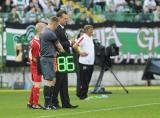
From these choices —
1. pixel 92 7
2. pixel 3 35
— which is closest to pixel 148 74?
pixel 92 7

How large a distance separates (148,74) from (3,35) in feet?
22.1

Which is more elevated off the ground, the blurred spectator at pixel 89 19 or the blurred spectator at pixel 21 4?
the blurred spectator at pixel 21 4

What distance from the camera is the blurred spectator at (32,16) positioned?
3344cm

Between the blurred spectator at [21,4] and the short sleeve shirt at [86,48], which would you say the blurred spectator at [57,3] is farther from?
the short sleeve shirt at [86,48]

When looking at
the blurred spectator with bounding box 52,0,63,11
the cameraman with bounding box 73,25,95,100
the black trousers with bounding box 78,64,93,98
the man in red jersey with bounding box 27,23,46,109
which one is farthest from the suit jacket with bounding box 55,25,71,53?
the blurred spectator with bounding box 52,0,63,11

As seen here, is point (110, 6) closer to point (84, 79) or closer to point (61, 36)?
point (84, 79)

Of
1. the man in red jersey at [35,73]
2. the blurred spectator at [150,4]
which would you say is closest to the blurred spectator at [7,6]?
the blurred spectator at [150,4]

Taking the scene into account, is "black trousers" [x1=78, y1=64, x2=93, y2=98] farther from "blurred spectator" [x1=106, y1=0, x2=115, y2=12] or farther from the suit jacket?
"blurred spectator" [x1=106, y1=0, x2=115, y2=12]

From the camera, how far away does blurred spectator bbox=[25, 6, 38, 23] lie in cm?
3344

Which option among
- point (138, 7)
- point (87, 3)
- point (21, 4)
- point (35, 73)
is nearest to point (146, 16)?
point (138, 7)

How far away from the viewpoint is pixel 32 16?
3356 centimetres

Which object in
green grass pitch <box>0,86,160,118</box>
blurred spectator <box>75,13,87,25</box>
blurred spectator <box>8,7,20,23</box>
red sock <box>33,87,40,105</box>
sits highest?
blurred spectator <box>8,7,20,23</box>

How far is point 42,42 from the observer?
17641 millimetres

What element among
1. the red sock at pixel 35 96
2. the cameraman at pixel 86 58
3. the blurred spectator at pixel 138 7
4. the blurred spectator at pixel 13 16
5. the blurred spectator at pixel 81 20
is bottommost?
the red sock at pixel 35 96
